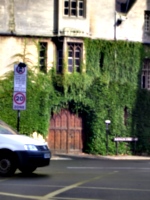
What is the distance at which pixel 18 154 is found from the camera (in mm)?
17062

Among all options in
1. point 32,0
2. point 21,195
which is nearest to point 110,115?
point 32,0

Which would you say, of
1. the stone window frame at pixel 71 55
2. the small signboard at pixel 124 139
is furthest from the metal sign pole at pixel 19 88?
the small signboard at pixel 124 139

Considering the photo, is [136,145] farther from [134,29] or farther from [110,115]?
[134,29]

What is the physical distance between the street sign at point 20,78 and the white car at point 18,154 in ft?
26.2

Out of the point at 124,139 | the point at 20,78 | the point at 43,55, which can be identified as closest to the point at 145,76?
the point at 124,139

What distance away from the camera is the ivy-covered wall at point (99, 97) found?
114ft

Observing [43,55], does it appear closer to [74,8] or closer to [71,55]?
[71,55]

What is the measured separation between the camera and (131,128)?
36688 mm

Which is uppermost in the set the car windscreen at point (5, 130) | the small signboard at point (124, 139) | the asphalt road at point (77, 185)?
the small signboard at point (124, 139)

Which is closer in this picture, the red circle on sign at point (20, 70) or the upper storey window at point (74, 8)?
the red circle on sign at point (20, 70)

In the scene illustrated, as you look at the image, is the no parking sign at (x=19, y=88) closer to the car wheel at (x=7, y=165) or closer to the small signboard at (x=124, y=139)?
the car wheel at (x=7, y=165)

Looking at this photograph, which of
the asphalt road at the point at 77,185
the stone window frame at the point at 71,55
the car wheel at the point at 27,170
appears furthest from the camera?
the stone window frame at the point at 71,55

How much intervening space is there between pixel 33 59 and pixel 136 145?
7.69 meters

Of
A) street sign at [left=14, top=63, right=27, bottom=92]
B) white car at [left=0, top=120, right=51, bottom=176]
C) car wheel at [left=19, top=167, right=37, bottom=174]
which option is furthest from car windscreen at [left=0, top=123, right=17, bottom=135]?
street sign at [left=14, top=63, right=27, bottom=92]
